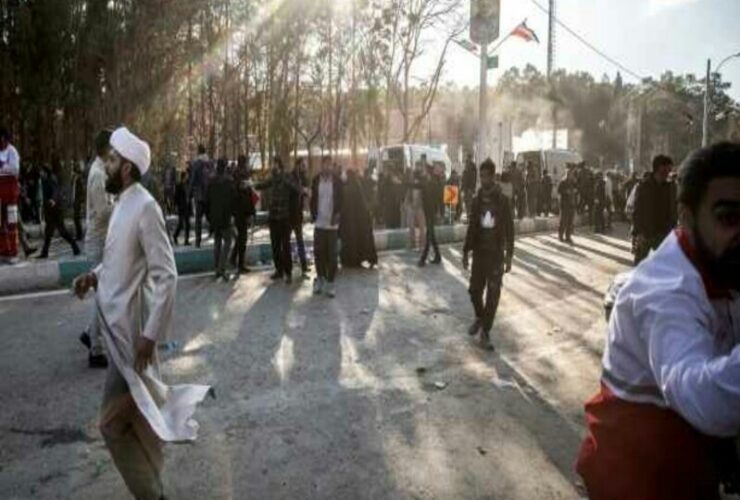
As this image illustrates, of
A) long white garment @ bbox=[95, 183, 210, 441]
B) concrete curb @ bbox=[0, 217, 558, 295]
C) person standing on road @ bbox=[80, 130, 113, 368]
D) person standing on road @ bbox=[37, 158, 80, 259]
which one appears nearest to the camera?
long white garment @ bbox=[95, 183, 210, 441]

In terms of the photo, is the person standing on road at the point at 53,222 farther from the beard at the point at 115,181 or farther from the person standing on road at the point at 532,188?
the person standing on road at the point at 532,188

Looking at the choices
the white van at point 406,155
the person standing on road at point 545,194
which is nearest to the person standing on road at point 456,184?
the white van at point 406,155

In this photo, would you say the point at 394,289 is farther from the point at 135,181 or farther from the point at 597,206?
the point at 597,206

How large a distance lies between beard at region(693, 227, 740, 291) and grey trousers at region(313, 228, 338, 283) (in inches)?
349

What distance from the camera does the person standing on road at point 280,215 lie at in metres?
11.2

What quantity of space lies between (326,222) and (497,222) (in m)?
3.37

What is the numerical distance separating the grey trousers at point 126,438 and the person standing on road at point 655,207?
306 inches

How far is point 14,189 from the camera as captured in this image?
1158cm

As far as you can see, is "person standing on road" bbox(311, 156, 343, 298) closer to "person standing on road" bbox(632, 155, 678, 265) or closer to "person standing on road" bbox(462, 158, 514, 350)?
"person standing on road" bbox(462, 158, 514, 350)

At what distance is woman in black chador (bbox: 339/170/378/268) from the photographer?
13.1 metres

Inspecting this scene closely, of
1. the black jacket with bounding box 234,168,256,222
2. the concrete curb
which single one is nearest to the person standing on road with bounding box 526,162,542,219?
the concrete curb

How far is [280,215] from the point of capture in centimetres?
1126

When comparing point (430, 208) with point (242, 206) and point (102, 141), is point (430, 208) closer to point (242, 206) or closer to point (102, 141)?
point (242, 206)

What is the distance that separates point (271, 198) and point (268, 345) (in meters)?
4.15
